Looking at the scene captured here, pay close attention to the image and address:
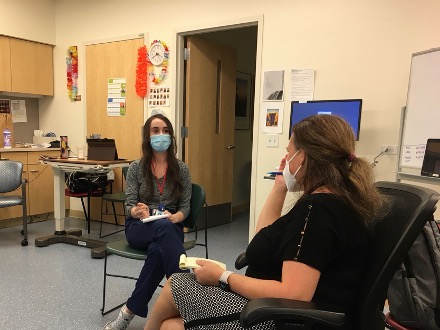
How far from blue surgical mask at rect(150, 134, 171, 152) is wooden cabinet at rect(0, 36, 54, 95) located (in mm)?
2807

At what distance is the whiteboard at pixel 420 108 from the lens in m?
2.26

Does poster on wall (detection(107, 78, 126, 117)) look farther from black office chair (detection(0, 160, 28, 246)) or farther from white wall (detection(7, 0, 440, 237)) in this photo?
black office chair (detection(0, 160, 28, 246))

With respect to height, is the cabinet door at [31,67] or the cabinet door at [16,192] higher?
the cabinet door at [31,67]

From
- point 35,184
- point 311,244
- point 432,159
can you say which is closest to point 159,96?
point 35,184

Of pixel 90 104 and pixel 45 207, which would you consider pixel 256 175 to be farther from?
pixel 45 207

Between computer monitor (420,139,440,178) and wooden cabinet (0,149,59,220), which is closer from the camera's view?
computer monitor (420,139,440,178)

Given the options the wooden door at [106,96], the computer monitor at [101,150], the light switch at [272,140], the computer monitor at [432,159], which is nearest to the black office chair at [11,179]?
the computer monitor at [101,150]

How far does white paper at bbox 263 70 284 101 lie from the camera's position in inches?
126

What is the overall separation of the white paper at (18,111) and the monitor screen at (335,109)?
3.55 m

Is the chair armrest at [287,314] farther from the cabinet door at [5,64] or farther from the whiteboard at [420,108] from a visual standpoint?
Result: the cabinet door at [5,64]

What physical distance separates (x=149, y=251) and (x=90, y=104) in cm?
299

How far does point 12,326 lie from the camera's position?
201 centimetres

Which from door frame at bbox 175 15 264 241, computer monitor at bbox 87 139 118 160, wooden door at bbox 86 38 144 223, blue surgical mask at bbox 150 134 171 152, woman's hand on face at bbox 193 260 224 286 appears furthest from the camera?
wooden door at bbox 86 38 144 223

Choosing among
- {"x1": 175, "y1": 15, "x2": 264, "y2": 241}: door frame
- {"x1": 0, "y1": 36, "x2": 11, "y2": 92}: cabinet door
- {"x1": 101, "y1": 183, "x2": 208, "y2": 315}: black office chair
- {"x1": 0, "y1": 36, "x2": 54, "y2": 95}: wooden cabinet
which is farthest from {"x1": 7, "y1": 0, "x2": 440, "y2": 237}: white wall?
{"x1": 0, "y1": 36, "x2": 11, "y2": 92}: cabinet door
